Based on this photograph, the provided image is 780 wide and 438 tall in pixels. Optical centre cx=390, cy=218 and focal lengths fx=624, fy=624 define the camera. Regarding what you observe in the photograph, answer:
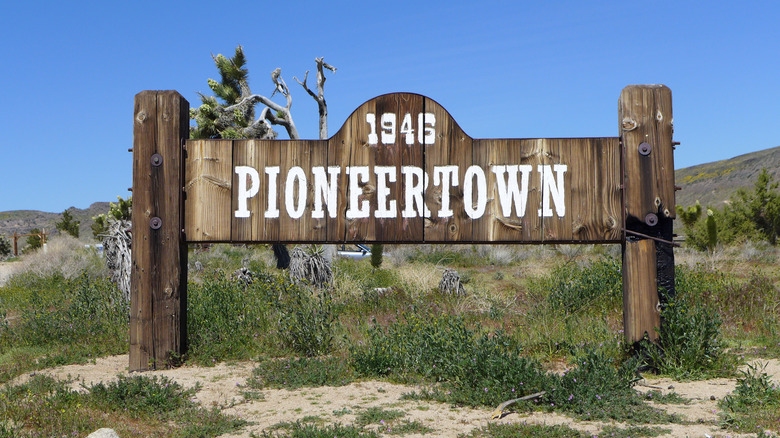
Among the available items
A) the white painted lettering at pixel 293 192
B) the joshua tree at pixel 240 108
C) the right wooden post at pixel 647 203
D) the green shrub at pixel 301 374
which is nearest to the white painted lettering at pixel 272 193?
the white painted lettering at pixel 293 192

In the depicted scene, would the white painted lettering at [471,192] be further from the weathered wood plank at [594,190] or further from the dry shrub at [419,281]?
the dry shrub at [419,281]

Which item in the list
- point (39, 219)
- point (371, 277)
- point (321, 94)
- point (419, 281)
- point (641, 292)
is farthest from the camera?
point (39, 219)

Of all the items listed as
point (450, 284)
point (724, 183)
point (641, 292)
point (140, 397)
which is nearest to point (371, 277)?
point (450, 284)

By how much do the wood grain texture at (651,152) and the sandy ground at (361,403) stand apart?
1.94 meters

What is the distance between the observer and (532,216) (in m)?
7.16

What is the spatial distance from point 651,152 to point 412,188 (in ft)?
8.87

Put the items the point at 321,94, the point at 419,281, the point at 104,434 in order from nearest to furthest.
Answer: the point at 104,434
the point at 419,281
the point at 321,94

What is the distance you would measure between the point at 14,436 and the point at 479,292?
9115mm

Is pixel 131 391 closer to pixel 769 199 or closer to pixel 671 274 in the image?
pixel 671 274

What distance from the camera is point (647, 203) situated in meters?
6.98

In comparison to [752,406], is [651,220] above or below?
above

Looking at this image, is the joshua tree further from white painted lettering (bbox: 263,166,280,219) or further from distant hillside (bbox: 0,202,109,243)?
distant hillside (bbox: 0,202,109,243)

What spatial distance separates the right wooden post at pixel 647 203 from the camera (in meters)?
6.90

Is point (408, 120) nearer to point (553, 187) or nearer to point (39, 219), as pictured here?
point (553, 187)
